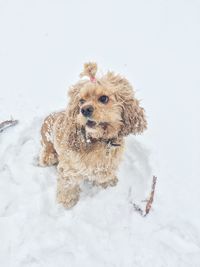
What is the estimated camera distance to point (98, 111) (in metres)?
2.91

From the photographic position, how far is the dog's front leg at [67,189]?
362cm

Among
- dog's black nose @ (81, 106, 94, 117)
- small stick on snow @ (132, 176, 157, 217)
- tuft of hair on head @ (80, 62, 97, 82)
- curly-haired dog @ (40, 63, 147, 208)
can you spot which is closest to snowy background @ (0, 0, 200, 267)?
small stick on snow @ (132, 176, 157, 217)

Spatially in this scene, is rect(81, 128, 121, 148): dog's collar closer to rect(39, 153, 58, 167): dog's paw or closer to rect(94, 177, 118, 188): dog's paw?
rect(94, 177, 118, 188): dog's paw

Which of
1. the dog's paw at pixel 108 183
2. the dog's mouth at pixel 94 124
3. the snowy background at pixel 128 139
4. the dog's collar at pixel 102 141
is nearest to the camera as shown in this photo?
the dog's mouth at pixel 94 124

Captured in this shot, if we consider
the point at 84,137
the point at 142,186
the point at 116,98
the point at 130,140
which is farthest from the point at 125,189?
the point at 116,98

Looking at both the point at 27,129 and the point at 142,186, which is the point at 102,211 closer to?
the point at 142,186

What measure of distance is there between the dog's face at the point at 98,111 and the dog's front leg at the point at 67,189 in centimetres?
67

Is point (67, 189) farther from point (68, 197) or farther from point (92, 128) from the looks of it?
point (92, 128)

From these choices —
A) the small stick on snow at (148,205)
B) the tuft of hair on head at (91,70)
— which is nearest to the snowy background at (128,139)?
the small stick on snow at (148,205)

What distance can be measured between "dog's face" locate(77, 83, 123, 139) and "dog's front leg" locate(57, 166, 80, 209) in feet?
2.19

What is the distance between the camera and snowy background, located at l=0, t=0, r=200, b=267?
3518 mm

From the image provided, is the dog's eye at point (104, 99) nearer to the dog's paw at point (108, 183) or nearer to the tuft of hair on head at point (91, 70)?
the tuft of hair on head at point (91, 70)

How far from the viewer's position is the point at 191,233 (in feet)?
11.7

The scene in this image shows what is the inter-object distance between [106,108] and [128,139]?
1258mm
